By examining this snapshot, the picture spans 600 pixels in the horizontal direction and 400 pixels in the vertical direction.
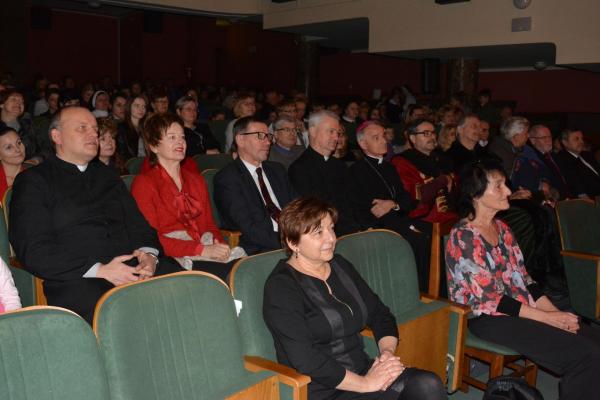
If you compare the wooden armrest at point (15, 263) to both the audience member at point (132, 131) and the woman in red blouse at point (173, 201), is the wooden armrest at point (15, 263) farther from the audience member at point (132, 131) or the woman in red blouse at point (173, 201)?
the audience member at point (132, 131)

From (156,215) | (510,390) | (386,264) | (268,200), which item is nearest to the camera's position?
(510,390)

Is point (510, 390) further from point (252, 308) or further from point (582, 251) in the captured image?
point (582, 251)

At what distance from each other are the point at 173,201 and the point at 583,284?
223cm

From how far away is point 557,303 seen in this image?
390 cm

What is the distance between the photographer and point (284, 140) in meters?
4.27

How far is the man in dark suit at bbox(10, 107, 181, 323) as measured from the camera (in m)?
2.32

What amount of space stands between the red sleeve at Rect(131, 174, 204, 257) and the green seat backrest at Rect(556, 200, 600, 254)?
2.07 m

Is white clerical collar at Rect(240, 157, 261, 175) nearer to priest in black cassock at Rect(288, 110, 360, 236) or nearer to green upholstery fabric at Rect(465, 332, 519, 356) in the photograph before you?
priest in black cassock at Rect(288, 110, 360, 236)

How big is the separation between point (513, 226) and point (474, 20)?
4630 mm

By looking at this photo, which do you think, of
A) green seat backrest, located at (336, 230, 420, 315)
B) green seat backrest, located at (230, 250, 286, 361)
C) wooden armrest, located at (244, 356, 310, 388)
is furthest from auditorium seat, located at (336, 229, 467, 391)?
wooden armrest, located at (244, 356, 310, 388)

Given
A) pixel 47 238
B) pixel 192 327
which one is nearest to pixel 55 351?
pixel 192 327

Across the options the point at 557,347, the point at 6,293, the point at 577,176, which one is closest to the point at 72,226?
the point at 6,293

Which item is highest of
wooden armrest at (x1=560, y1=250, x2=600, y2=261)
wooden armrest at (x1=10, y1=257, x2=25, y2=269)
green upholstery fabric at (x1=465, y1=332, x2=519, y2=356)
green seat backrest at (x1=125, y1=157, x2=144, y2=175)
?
green seat backrest at (x1=125, y1=157, x2=144, y2=175)

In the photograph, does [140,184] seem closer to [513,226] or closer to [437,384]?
[437,384]
